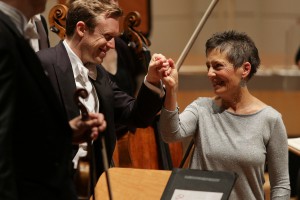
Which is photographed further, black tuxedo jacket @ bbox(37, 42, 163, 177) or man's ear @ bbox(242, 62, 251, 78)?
man's ear @ bbox(242, 62, 251, 78)

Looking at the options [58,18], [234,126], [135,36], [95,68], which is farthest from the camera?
[135,36]

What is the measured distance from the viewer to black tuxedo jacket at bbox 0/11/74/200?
188 cm

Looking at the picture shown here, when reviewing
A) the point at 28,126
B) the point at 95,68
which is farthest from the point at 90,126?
the point at 95,68

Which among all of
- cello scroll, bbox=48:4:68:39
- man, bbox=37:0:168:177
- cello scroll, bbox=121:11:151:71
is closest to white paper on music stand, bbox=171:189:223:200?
man, bbox=37:0:168:177

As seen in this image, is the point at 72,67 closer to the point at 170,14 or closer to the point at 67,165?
the point at 67,165

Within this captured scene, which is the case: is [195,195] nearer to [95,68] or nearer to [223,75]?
[223,75]

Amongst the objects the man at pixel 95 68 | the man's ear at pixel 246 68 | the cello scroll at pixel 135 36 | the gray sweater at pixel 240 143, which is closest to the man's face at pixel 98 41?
the man at pixel 95 68

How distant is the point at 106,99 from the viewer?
3014mm

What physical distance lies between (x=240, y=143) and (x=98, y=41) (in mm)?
653

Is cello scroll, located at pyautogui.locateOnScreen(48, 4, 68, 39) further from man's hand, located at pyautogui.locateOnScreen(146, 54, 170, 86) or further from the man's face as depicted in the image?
man's hand, located at pyautogui.locateOnScreen(146, 54, 170, 86)

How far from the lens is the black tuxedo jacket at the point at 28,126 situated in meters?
1.88

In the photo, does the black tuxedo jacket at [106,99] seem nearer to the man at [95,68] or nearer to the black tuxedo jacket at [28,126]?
the man at [95,68]

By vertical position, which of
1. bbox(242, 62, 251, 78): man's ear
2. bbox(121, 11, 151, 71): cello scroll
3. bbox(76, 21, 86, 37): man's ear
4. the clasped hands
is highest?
bbox(76, 21, 86, 37): man's ear

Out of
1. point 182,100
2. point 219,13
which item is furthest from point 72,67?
point 219,13
